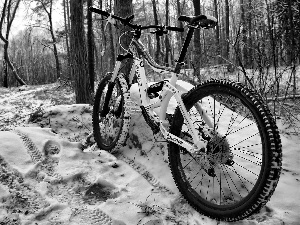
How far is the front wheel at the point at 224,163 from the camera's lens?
62.9 inches

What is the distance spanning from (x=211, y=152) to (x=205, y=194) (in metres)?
0.42

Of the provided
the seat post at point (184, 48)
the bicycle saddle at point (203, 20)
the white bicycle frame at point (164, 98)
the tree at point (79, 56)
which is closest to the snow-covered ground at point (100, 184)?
the white bicycle frame at point (164, 98)

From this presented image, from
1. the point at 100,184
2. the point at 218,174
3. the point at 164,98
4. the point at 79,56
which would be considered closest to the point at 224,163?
the point at 218,174

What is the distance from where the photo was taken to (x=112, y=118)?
10.7 ft

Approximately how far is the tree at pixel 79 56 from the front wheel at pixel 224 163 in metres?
3.88

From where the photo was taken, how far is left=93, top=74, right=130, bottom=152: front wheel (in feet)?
9.59

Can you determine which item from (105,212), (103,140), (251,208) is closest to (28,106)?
(103,140)

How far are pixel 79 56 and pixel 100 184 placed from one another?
4.10 metres

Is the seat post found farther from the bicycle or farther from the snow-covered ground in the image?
the snow-covered ground

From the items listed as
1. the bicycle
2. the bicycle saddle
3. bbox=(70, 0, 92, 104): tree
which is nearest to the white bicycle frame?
the bicycle

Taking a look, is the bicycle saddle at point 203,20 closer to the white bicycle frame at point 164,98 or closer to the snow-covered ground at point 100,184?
the white bicycle frame at point 164,98

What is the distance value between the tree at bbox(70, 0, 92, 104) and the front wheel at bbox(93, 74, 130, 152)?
93.3 inches

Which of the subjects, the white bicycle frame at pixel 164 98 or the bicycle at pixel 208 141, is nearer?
the bicycle at pixel 208 141

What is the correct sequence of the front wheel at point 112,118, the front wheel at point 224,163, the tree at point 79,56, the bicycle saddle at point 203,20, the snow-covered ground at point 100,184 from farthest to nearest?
the tree at point 79,56, the front wheel at point 112,118, the bicycle saddle at point 203,20, the snow-covered ground at point 100,184, the front wheel at point 224,163
